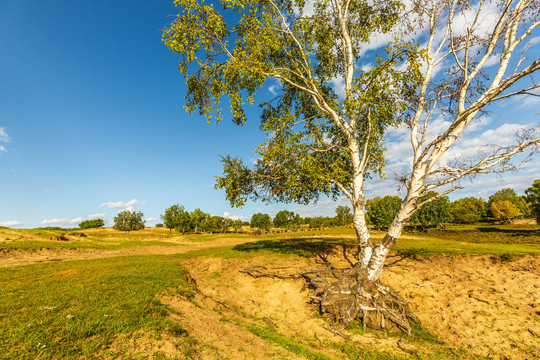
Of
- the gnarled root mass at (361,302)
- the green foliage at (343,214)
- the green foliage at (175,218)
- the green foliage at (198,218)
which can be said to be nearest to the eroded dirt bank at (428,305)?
the gnarled root mass at (361,302)

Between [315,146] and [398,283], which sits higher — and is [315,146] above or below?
above

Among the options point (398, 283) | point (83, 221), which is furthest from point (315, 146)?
point (83, 221)

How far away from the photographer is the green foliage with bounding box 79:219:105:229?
104125 millimetres

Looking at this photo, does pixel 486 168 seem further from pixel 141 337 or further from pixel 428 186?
pixel 141 337

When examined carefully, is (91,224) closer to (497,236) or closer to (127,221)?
(127,221)

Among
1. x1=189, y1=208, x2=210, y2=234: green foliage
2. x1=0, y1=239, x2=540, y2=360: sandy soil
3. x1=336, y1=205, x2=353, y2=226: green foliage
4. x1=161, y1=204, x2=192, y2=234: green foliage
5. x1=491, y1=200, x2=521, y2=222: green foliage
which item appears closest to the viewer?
x1=0, y1=239, x2=540, y2=360: sandy soil

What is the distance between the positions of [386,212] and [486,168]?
79434 mm

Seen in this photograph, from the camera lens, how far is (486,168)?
8125 mm

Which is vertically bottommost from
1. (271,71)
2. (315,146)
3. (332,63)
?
(315,146)

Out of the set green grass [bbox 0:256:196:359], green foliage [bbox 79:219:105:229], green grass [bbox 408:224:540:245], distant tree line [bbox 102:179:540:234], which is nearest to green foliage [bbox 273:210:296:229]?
distant tree line [bbox 102:179:540:234]

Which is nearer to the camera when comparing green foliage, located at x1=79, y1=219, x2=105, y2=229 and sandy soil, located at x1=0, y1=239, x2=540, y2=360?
sandy soil, located at x1=0, y1=239, x2=540, y2=360

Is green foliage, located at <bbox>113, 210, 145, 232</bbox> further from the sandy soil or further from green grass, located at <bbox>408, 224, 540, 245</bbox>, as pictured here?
green grass, located at <bbox>408, 224, 540, 245</bbox>

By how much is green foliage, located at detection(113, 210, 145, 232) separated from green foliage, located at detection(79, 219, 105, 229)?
3864cm

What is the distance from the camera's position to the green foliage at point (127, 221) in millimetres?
76688
